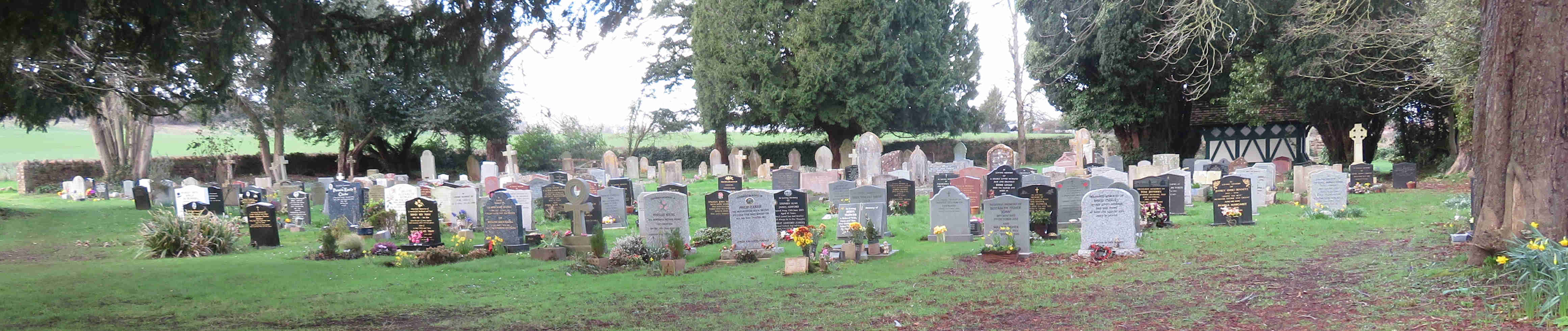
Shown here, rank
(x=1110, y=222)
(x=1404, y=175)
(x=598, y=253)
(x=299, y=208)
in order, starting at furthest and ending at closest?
(x=1404, y=175) < (x=299, y=208) < (x=598, y=253) < (x=1110, y=222)

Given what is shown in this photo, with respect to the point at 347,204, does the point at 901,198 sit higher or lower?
lower

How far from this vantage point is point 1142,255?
10031mm

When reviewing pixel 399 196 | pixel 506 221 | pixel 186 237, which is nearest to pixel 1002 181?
pixel 506 221

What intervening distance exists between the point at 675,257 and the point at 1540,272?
291 inches

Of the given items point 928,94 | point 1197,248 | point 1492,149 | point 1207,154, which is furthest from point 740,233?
point 1207,154

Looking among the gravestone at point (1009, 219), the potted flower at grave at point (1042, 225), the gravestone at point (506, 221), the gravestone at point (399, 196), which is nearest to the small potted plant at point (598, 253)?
the gravestone at point (506, 221)

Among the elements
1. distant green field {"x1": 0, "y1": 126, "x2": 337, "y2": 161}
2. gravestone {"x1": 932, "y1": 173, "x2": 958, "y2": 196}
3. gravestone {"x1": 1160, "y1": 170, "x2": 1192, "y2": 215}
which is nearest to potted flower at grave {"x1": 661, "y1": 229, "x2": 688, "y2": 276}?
gravestone {"x1": 932, "y1": 173, "x2": 958, "y2": 196}

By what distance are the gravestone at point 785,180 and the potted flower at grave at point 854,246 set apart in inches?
387

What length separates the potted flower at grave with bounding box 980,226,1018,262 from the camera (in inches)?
396

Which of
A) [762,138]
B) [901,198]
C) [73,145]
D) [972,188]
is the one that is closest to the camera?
[972,188]

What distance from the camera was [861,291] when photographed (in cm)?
832

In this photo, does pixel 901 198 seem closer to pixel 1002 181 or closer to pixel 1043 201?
pixel 1002 181

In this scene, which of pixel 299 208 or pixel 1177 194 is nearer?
pixel 1177 194

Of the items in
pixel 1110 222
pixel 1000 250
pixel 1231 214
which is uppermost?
pixel 1110 222
